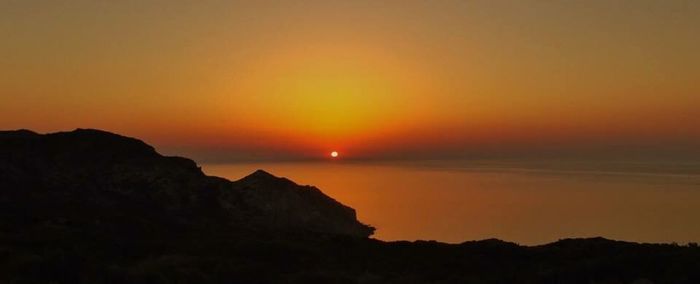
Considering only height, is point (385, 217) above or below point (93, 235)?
below

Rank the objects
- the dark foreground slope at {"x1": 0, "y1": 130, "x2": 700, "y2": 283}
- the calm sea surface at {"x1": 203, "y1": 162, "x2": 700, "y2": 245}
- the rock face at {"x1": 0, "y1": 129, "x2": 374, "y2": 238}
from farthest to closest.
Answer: the calm sea surface at {"x1": 203, "y1": 162, "x2": 700, "y2": 245} < the rock face at {"x1": 0, "y1": 129, "x2": 374, "y2": 238} < the dark foreground slope at {"x1": 0, "y1": 130, "x2": 700, "y2": 283}

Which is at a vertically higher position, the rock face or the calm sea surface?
the rock face

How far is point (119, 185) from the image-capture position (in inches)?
2406

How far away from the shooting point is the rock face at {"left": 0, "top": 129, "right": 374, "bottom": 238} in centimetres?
5203

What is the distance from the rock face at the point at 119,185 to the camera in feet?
171

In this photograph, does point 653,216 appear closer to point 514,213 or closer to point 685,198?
point 514,213

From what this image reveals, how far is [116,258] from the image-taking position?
984 inches

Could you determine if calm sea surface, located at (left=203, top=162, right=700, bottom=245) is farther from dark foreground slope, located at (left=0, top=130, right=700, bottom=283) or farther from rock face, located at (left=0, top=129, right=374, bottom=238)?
dark foreground slope, located at (left=0, top=130, right=700, bottom=283)

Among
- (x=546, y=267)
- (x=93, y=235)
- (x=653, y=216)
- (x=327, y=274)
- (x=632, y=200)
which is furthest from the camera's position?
(x=632, y=200)

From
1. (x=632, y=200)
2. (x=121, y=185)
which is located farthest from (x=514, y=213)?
(x=121, y=185)

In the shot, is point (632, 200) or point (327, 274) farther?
point (632, 200)

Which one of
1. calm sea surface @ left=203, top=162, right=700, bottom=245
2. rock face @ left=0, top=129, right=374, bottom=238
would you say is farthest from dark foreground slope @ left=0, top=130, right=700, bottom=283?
calm sea surface @ left=203, top=162, right=700, bottom=245

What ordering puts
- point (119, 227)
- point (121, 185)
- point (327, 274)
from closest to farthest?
1. point (327, 274)
2. point (119, 227)
3. point (121, 185)

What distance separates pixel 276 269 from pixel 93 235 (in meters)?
11.1
